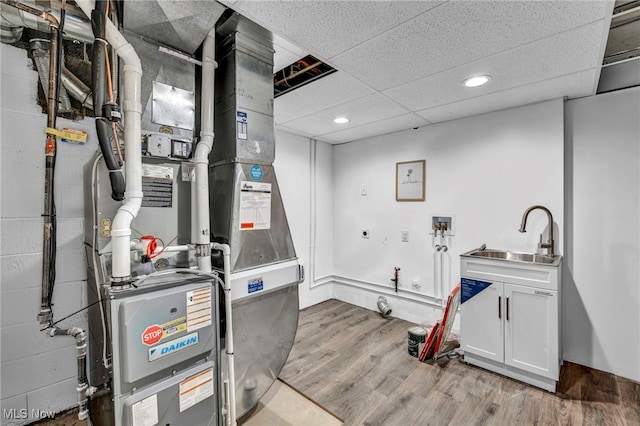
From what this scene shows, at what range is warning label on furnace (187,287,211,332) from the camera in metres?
1.40

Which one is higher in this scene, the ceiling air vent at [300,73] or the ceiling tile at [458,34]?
the ceiling air vent at [300,73]

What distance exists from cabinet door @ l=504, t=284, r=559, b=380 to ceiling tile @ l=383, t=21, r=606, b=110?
5.40 feet

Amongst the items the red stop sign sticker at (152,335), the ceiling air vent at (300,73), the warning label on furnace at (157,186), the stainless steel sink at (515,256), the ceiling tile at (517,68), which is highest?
the ceiling air vent at (300,73)

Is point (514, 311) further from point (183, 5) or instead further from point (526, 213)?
point (183, 5)

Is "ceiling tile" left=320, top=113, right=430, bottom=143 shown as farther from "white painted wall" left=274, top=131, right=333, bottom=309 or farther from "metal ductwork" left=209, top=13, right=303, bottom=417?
"metal ductwork" left=209, top=13, right=303, bottom=417

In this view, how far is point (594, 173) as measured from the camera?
2.50 m

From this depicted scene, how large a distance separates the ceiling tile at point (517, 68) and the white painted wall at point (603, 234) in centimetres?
77

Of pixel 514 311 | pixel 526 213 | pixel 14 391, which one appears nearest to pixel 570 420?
pixel 514 311

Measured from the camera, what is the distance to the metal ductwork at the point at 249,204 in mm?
1792

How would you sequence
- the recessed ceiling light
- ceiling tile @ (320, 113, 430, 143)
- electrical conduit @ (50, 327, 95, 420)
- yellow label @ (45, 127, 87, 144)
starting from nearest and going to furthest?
1. electrical conduit @ (50, 327, 95, 420)
2. yellow label @ (45, 127, 87, 144)
3. the recessed ceiling light
4. ceiling tile @ (320, 113, 430, 143)

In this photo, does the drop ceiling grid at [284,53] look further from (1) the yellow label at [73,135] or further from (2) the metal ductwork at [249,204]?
(1) the yellow label at [73,135]

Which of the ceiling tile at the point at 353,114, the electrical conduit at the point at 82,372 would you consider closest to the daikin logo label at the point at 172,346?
the electrical conduit at the point at 82,372

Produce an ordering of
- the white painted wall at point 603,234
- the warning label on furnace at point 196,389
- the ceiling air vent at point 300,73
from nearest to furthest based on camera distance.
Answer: the warning label on furnace at point 196,389 < the ceiling air vent at point 300,73 < the white painted wall at point 603,234

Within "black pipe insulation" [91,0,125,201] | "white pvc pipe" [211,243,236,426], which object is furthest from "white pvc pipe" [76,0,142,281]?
"white pvc pipe" [211,243,236,426]
